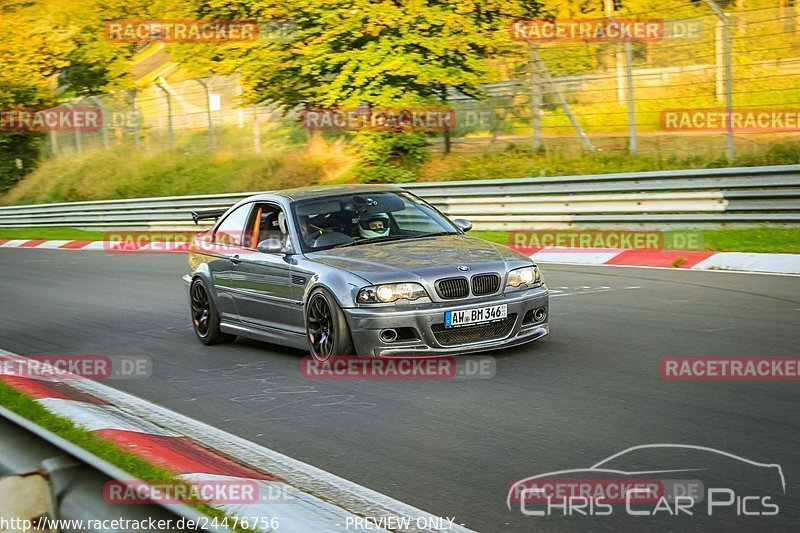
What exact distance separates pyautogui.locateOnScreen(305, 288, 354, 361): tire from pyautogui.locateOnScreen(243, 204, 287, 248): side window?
982mm

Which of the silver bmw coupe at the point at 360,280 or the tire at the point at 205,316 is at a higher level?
the silver bmw coupe at the point at 360,280

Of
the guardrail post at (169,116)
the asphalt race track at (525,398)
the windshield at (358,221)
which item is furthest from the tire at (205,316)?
the guardrail post at (169,116)

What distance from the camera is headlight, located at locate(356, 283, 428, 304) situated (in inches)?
326

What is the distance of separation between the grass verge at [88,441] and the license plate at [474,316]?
2813 millimetres

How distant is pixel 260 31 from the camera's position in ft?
86.6

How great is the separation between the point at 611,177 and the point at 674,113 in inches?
118

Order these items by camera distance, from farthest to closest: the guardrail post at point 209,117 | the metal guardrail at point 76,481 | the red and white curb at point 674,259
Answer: the guardrail post at point 209,117 → the red and white curb at point 674,259 → the metal guardrail at point 76,481

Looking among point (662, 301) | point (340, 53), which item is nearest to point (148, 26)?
point (340, 53)

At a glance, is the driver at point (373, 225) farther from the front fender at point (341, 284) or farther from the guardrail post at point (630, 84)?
the guardrail post at point (630, 84)

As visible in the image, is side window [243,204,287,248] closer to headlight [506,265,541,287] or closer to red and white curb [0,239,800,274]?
headlight [506,265,541,287]

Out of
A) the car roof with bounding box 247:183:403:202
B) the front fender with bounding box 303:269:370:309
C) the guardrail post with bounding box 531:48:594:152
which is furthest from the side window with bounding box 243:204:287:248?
the guardrail post with bounding box 531:48:594:152

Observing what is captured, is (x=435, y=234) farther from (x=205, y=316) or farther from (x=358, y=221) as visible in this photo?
(x=205, y=316)

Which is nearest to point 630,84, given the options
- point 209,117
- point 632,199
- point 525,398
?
point 632,199

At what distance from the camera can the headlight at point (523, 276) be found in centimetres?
866
